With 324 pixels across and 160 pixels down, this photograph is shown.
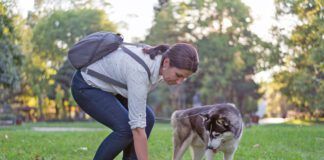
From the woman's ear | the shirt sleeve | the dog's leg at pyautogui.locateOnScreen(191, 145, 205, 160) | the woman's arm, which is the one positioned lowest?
the dog's leg at pyautogui.locateOnScreen(191, 145, 205, 160)

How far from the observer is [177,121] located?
6934mm

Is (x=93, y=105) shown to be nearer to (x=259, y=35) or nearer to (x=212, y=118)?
(x=212, y=118)

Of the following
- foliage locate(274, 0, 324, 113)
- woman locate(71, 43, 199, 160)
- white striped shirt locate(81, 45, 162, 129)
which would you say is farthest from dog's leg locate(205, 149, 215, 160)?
foliage locate(274, 0, 324, 113)

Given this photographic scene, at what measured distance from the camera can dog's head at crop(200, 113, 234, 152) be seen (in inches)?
255

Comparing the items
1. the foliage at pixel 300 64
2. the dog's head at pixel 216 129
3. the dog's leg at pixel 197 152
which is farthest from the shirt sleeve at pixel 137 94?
the foliage at pixel 300 64

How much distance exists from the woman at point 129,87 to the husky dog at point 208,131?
8.16 ft

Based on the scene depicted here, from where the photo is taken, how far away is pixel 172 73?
380 cm

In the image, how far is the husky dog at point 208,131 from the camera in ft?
21.4

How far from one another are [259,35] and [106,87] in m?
34.8

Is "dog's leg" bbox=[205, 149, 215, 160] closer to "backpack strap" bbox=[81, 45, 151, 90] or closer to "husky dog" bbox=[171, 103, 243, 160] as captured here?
"husky dog" bbox=[171, 103, 243, 160]

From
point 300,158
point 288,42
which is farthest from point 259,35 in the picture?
point 300,158

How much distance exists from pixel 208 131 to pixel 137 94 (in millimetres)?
3018

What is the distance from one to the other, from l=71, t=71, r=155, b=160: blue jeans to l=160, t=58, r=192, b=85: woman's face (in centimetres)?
47

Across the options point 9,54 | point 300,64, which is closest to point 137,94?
point 9,54
